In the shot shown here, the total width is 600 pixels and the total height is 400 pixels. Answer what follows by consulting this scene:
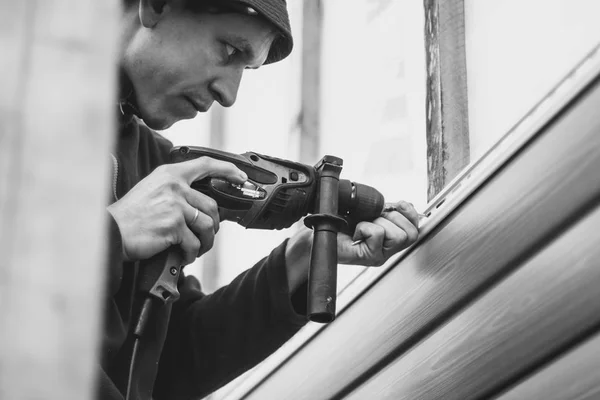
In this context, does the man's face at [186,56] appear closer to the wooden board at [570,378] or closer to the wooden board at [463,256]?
the wooden board at [463,256]

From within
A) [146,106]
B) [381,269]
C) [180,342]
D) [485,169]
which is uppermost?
[146,106]

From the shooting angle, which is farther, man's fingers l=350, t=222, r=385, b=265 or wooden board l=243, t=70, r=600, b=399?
man's fingers l=350, t=222, r=385, b=265

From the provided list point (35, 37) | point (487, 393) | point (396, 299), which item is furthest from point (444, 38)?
point (35, 37)

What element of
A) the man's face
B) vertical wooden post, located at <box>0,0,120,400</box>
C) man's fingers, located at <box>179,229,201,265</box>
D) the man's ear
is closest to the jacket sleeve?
man's fingers, located at <box>179,229,201,265</box>

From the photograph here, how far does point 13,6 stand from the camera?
1.52 feet

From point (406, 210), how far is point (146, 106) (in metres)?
0.54

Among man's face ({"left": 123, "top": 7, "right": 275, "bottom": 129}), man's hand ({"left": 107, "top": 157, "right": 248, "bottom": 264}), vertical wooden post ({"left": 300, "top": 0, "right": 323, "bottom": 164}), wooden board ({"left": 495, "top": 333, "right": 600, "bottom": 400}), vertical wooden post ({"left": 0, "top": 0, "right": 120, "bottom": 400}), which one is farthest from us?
vertical wooden post ({"left": 300, "top": 0, "right": 323, "bottom": 164})

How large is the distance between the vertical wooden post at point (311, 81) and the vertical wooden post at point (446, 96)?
22.5 inches

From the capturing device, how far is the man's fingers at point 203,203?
1.53 metres

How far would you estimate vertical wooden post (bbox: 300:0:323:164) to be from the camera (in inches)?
94.7

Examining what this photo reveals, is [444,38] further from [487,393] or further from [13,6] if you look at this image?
[13,6]

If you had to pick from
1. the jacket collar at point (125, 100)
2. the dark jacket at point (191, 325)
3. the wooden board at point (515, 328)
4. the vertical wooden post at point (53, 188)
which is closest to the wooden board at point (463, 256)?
the wooden board at point (515, 328)

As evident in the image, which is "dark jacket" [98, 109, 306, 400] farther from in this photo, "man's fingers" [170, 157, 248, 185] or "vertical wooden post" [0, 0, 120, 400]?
"vertical wooden post" [0, 0, 120, 400]

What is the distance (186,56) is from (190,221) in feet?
1.17
